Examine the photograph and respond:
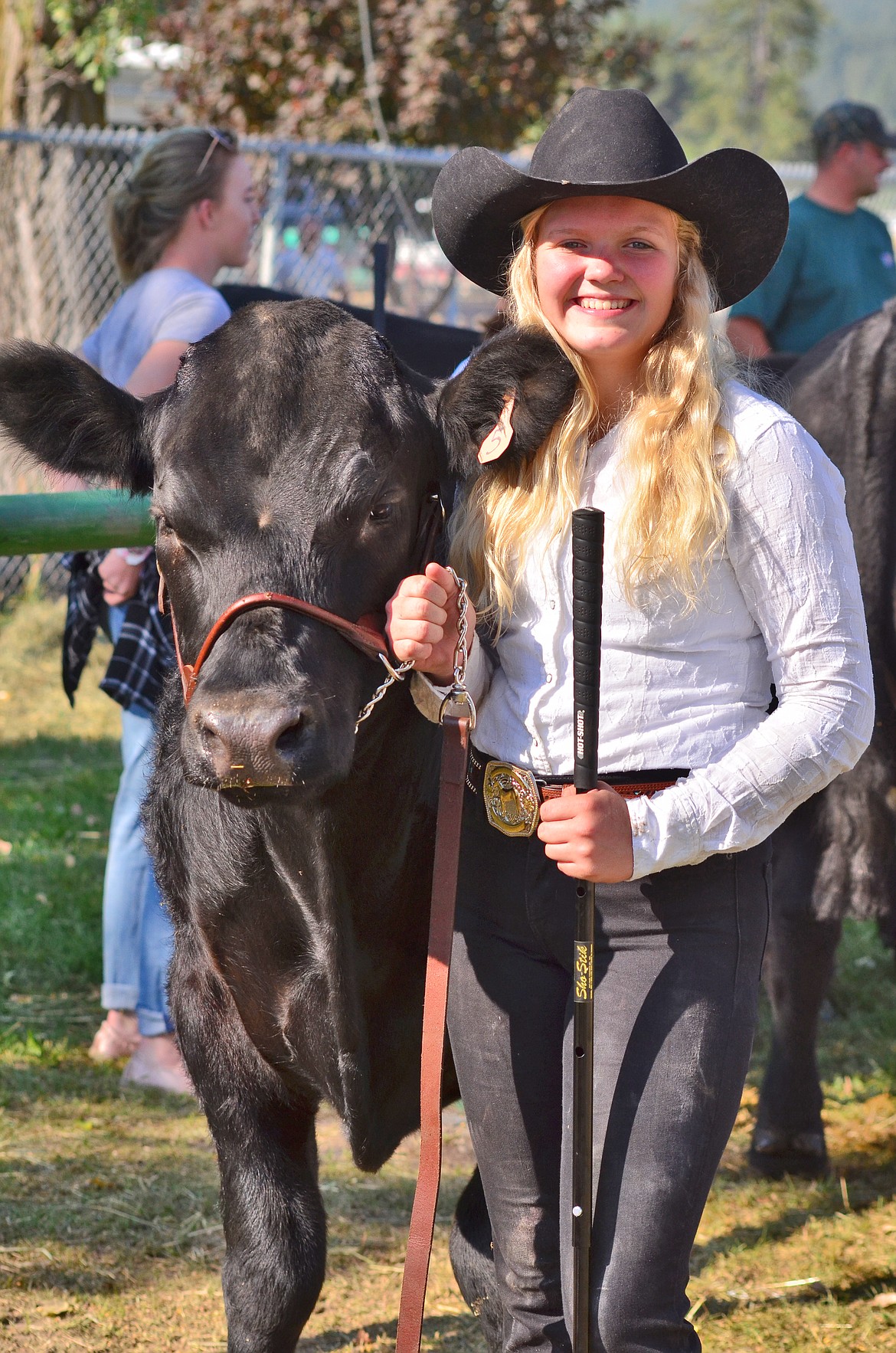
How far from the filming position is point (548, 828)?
1.99 meters

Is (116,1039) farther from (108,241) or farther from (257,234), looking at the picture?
(108,241)

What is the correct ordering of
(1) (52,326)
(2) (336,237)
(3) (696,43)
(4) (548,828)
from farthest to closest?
(3) (696,43) < (1) (52,326) < (2) (336,237) < (4) (548,828)

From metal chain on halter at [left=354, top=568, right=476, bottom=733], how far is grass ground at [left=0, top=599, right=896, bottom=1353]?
1550mm

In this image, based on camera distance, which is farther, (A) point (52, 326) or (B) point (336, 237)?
(A) point (52, 326)

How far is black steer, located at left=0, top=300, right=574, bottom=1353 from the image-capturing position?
2234 millimetres

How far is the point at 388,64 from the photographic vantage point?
10.9m

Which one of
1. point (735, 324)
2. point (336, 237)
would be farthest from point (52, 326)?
point (735, 324)

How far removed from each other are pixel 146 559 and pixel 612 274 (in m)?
2.06

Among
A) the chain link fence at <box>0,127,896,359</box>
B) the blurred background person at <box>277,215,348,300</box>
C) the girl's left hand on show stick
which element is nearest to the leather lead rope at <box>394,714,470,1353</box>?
the girl's left hand on show stick

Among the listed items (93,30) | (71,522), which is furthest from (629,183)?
(93,30)

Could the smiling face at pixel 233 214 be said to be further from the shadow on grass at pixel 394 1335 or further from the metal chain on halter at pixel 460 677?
the shadow on grass at pixel 394 1335

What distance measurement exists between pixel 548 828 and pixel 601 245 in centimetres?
91

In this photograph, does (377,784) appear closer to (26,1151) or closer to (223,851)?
(223,851)

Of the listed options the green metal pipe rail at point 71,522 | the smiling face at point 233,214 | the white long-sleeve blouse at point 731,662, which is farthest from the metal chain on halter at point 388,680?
the smiling face at point 233,214
